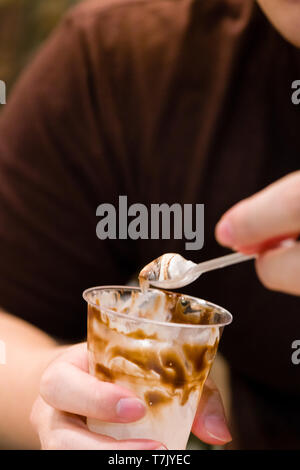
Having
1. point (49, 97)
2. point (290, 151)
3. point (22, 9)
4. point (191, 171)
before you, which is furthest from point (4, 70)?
point (290, 151)

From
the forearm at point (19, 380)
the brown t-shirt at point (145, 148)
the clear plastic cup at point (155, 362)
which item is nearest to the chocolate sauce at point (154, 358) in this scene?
the clear plastic cup at point (155, 362)

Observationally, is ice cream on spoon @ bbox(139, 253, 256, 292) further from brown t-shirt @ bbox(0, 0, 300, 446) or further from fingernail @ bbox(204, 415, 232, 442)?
brown t-shirt @ bbox(0, 0, 300, 446)

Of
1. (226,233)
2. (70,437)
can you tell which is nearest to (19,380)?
(70,437)

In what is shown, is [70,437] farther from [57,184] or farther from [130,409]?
[57,184]

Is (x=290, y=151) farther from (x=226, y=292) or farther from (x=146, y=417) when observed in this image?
(x=146, y=417)

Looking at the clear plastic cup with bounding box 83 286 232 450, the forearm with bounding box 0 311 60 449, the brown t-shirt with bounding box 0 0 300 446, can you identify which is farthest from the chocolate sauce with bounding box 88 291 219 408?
the brown t-shirt with bounding box 0 0 300 446

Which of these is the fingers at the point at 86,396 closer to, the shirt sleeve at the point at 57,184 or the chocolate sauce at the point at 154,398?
the chocolate sauce at the point at 154,398
